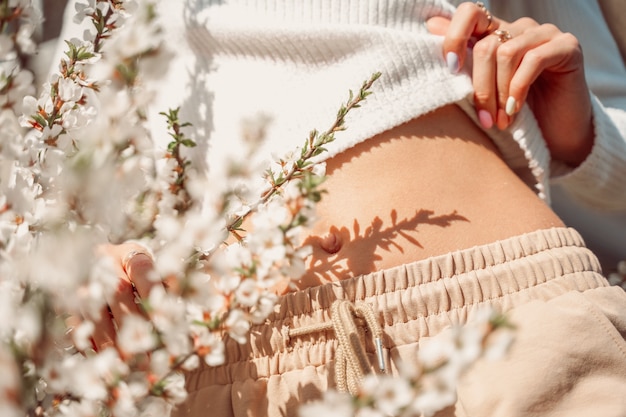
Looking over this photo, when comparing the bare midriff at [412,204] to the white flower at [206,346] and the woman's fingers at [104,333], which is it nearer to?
the woman's fingers at [104,333]

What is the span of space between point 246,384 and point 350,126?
38 cm

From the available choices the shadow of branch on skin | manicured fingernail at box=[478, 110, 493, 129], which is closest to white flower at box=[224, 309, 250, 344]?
the shadow of branch on skin

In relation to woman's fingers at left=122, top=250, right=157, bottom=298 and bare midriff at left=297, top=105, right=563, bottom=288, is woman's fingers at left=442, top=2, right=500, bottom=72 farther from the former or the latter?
woman's fingers at left=122, top=250, right=157, bottom=298

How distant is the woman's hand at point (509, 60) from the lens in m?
0.90

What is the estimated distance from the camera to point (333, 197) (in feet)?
2.67

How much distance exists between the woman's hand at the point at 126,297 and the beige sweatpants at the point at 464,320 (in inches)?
5.7

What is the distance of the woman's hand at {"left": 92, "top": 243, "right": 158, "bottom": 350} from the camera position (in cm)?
65

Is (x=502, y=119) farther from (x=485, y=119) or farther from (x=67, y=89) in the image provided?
(x=67, y=89)

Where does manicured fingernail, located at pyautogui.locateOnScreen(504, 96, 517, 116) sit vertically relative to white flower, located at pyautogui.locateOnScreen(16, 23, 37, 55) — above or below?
below

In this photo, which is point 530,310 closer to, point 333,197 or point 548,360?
point 548,360

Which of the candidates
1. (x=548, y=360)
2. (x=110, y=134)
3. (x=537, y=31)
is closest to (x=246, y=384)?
(x=548, y=360)

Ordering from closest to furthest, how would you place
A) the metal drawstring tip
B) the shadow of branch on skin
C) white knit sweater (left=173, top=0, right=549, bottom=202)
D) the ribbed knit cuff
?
the metal drawstring tip → the shadow of branch on skin → white knit sweater (left=173, top=0, right=549, bottom=202) → the ribbed knit cuff

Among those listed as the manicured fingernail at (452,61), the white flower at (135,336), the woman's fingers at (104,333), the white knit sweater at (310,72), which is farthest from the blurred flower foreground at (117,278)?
the manicured fingernail at (452,61)

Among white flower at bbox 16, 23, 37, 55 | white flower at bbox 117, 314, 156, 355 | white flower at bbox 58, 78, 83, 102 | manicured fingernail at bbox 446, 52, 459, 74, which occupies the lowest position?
manicured fingernail at bbox 446, 52, 459, 74
